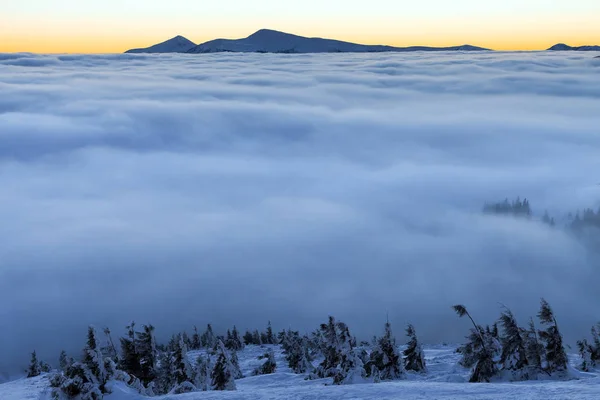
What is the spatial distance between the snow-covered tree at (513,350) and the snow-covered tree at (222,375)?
15.0 m

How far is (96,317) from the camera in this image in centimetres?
17288

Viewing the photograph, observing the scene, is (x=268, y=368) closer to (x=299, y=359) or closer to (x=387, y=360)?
(x=299, y=359)

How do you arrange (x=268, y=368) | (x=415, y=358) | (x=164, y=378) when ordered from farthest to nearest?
(x=268, y=368) < (x=415, y=358) < (x=164, y=378)

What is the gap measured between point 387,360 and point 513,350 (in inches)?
304

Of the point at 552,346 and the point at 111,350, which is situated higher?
the point at 552,346

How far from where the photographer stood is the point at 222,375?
3538 centimetres

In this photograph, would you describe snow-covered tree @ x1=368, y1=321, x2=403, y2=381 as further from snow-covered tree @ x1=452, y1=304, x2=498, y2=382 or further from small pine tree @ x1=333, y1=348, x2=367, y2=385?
snow-covered tree @ x1=452, y1=304, x2=498, y2=382

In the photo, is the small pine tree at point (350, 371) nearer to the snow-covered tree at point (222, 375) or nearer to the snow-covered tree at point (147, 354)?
the snow-covered tree at point (222, 375)

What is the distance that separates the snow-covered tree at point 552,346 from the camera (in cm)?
3123

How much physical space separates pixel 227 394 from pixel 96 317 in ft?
526

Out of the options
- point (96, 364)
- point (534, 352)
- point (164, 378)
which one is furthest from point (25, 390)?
point (534, 352)

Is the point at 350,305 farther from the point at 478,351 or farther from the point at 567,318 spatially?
the point at 478,351

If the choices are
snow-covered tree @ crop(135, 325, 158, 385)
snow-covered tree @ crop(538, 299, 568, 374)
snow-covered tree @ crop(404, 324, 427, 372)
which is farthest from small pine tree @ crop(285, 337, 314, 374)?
snow-covered tree @ crop(538, 299, 568, 374)

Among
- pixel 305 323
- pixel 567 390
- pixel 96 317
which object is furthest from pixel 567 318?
pixel 567 390
